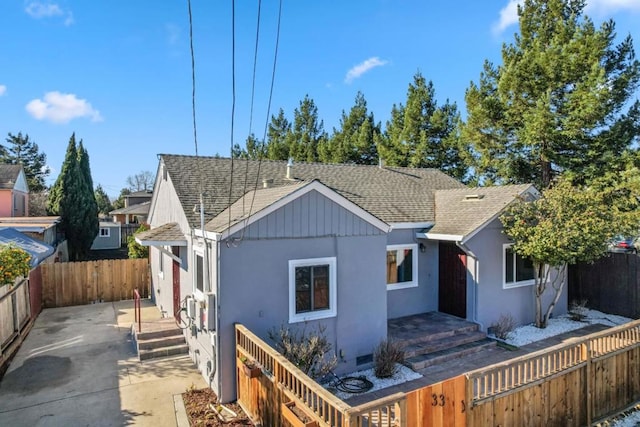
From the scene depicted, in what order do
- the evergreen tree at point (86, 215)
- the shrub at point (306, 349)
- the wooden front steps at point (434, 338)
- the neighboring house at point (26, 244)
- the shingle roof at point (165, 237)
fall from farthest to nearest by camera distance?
the evergreen tree at point (86, 215) → the neighboring house at point (26, 244) → the shingle roof at point (165, 237) → the wooden front steps at point (434, 338) → the shrub at point (306, 349)

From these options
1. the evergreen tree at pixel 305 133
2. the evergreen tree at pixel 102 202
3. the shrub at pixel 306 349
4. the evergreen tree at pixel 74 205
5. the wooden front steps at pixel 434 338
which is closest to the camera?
the shrub at pixel 306 349

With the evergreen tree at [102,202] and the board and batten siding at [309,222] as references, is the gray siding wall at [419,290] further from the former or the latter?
the evergreen tree at [102,202]

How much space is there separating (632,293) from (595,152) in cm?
718

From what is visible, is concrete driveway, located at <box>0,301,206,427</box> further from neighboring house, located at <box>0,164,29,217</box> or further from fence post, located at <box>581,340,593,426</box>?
neighboring house, located at <box>0,164,29,217</box>

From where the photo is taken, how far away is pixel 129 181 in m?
75.5

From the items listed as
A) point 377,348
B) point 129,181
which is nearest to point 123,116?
point 377,348

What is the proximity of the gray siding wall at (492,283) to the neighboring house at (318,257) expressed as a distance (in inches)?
1.6

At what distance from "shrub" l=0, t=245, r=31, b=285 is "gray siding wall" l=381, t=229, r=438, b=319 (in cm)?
906

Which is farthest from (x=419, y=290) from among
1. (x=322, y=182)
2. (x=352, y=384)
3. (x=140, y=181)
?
(x=140, y=181)

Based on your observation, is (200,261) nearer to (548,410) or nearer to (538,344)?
(548,410)

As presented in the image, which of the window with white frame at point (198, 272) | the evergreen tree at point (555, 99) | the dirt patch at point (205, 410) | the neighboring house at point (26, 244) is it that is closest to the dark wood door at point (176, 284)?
the window with white frame at point (198, 272)

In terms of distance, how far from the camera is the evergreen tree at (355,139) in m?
31.0

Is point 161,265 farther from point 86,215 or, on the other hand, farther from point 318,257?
point 86,215

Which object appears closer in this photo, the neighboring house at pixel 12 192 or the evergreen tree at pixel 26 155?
the neighboring house at pixel 12 192
